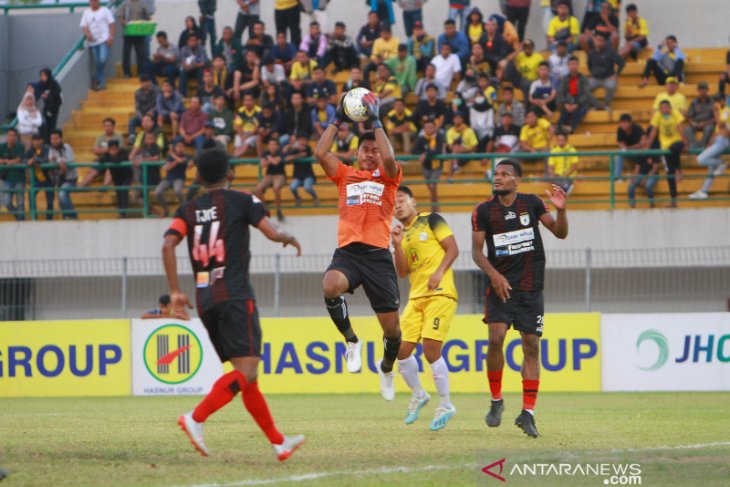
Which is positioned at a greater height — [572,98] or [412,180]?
[572,98]

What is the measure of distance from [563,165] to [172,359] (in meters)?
8.83

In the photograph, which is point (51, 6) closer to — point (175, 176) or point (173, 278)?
point (175, 176)

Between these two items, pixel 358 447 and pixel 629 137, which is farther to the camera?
pixel 629 137

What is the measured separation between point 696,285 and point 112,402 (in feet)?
35.6

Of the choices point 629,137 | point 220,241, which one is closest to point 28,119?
point 629,137

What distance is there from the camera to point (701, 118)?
2564 cm

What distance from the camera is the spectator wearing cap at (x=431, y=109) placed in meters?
26.1

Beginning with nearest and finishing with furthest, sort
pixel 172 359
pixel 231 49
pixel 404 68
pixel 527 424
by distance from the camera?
pixel 527 424, pixel 172 359, pixel 404 68, pixel 231 49

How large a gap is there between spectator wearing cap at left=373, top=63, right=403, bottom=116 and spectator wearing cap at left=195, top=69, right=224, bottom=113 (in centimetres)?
362

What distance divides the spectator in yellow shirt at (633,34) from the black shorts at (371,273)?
706 inches

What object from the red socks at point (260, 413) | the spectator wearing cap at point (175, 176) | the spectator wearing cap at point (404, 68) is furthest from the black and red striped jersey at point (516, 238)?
the spectator wearing cap at point (404, 68)

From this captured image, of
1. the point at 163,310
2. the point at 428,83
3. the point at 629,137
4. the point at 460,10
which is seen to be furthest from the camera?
the point at 460,10

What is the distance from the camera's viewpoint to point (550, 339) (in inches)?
832

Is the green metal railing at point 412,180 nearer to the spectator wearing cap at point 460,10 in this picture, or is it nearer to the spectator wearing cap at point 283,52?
the spectator wearing cap at point 283,52
